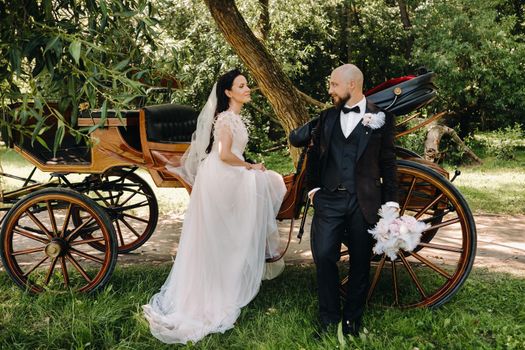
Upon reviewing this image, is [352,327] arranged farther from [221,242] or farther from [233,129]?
[233,129]

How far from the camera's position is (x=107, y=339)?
338 cm

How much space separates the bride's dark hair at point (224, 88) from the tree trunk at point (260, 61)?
151 cm

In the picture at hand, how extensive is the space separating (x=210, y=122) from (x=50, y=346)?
1853mm

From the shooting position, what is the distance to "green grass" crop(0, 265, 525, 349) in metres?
3.21

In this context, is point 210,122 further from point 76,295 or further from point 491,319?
point 491,319

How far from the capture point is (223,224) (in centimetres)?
379

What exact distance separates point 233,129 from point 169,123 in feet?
3.21

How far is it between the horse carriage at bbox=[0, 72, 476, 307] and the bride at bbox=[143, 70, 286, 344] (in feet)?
0.75

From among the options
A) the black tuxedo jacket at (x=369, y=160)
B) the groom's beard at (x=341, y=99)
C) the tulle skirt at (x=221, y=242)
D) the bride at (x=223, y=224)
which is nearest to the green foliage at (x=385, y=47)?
the bride at (x=223, y=224)

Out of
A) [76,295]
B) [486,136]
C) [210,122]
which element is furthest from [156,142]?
[486,136]

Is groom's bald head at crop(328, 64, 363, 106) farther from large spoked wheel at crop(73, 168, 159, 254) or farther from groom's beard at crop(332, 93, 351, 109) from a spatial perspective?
large spoked wheel at crop(73, 168, 159, 254)

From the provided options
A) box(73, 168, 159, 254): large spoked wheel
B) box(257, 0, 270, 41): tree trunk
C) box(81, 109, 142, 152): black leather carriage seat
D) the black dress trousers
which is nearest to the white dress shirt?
the black dress trousers

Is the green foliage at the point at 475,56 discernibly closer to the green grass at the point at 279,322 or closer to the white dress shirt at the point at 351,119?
the green grass at the point at 279,322

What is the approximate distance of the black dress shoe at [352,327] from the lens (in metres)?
3.30
